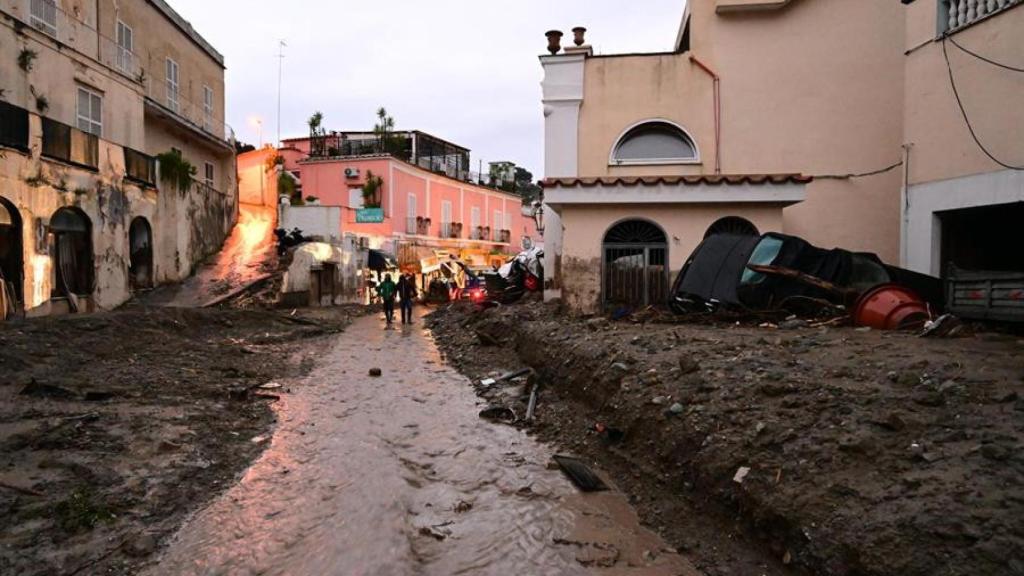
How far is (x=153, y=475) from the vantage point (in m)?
6.16

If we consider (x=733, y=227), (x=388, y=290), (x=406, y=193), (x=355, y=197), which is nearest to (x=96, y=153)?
(x=388, y=290)

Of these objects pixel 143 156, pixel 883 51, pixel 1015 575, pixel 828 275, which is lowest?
pixel 1015 575


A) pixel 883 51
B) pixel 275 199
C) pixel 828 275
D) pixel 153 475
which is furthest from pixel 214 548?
pixel 275 199

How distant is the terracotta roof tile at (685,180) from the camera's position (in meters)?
12.8

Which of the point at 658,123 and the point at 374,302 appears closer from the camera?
the point at 658,123

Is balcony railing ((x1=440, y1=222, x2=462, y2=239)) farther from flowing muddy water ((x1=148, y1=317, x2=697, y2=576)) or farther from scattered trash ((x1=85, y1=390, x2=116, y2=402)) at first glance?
scattered trash ((x1=85, y1=390, x2=116, y2=402))

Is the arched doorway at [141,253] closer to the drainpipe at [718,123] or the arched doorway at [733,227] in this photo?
the arched doorway at [733,227]

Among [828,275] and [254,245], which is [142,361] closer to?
→ [828,275]

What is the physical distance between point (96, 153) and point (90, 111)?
282 centimetres

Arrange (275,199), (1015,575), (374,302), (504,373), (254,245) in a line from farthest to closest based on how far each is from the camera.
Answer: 1. (275,199)
2. (374,302)
3. (254,245)
4. (504,373)
5. (1015,575)

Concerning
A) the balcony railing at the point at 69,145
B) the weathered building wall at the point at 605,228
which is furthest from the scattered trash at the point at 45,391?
the weathered building wall at the point at 605,228

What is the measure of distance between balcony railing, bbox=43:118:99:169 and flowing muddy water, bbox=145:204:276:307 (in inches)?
189

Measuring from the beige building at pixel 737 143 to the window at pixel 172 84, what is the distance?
1686 cm

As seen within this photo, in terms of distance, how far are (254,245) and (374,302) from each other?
614 cm
